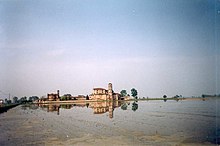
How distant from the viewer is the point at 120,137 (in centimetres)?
1416

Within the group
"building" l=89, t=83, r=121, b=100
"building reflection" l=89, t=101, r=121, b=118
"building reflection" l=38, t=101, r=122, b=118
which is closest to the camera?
"building reflection" l=89, t=101, r=121, b=118

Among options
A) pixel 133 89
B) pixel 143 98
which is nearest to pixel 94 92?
pixel 133 89

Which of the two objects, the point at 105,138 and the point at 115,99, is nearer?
the point at 105,138

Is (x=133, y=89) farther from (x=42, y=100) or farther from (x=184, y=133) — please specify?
(x=184, y=133)

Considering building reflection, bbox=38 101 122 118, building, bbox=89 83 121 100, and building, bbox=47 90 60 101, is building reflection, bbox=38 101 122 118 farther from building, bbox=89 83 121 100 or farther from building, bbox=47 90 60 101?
building, bbox=47 90 60 101

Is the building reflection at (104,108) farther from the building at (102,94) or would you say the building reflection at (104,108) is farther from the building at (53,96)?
the building at (53,96)

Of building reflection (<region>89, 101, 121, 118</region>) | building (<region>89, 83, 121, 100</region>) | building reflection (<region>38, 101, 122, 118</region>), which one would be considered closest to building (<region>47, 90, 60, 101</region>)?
building (<region>89, 83, 121, 100</region>)

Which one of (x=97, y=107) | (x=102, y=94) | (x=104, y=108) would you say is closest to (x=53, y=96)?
(x=102, y=94)

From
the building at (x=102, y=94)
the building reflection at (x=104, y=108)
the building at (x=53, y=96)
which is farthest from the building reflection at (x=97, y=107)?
the building at (x=53, y=96)

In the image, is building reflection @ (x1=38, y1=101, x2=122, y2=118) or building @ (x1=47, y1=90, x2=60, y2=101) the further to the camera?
building @ (x1=47, y1=90, x2=60, y2=101)

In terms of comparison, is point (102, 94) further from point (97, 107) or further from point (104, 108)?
point (104, 108)

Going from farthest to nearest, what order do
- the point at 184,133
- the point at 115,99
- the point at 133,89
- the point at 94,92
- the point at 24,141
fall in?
1. the point at 133,89
2. the point at 115,99
3. the point at 94,92
4. the point at 184,133
5. the point at 24,141

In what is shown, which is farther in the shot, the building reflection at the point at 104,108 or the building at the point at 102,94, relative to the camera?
the building at the point at 102,94

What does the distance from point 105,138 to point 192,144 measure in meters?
5.04
